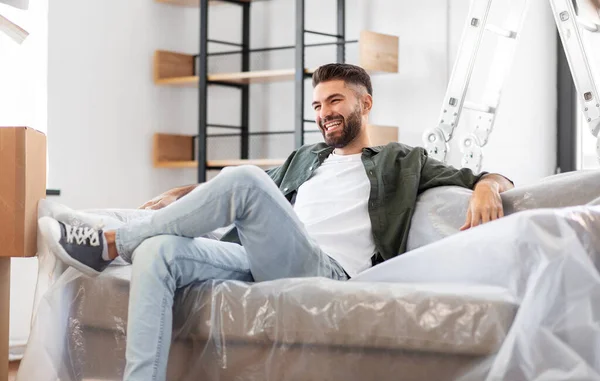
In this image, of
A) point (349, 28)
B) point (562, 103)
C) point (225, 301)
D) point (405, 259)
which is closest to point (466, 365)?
point (405, 259)

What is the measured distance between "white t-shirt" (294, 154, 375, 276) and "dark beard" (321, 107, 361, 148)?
0.14 feet

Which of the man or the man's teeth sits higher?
the man's teeth

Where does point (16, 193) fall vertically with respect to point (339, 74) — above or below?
below

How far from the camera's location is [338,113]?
2436 mm

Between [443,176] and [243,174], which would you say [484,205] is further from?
[243,174]

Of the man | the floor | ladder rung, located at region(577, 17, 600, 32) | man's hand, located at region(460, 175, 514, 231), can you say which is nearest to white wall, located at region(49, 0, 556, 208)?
ladder rung, located at region(577, 17, 600, 32)

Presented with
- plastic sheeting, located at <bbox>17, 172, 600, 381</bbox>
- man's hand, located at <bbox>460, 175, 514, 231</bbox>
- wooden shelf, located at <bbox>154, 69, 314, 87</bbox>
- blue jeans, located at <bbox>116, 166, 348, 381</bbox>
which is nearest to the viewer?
plastic sheeting, located at <bbox>17, 172, 600, 381</bbox>

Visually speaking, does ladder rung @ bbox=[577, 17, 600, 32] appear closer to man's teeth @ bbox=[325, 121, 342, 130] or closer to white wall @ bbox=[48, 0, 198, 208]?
man's teeth @ bbox=[325, 121, 342, 130]

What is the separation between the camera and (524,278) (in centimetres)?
168

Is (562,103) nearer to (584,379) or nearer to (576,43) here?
(576,43)

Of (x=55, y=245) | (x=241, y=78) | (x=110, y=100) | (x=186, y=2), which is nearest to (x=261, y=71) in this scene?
(x=241, y=78)

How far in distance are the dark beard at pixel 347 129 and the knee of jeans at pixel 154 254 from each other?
2.19ft

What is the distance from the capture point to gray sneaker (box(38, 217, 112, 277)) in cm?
195

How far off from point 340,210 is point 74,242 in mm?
691
